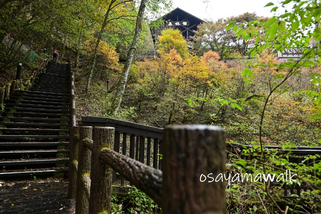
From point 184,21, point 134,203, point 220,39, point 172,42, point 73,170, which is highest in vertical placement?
point 184,21

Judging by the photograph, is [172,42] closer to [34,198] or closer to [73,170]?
[73,170]

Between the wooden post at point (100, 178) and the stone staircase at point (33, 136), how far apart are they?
3.48 metres

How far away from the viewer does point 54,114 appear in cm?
651

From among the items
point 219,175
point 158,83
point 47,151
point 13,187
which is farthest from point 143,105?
point 219,175

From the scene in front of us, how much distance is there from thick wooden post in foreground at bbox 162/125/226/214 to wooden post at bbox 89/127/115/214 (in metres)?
1.10

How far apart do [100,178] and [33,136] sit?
4799mm

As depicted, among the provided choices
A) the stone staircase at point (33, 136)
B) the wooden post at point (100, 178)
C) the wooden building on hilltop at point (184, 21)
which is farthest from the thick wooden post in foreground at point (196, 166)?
the wooden building on hilltop at point (184, 21)

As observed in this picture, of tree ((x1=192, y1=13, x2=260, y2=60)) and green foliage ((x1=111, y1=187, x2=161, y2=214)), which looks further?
tree ((x1=192, y1=13, x2=260, y2=60))

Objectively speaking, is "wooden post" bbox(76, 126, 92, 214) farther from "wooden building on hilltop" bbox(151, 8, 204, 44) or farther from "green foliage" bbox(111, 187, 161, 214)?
Answer: "wooden building on hilltop" bbox(151, 8, 204, 44)

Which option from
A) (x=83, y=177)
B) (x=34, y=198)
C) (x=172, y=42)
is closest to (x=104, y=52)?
(x=172, y=42)

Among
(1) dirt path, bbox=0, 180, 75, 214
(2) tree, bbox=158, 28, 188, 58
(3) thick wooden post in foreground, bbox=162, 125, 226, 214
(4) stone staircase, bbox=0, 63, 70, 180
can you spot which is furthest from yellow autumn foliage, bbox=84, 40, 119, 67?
(3) thick wooden post in foreground, bbox=162, 125, 226, 214

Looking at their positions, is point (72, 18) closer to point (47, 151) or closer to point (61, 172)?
point (47, 151)

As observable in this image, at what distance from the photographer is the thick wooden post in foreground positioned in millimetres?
460

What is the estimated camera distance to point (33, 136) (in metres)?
5.10
